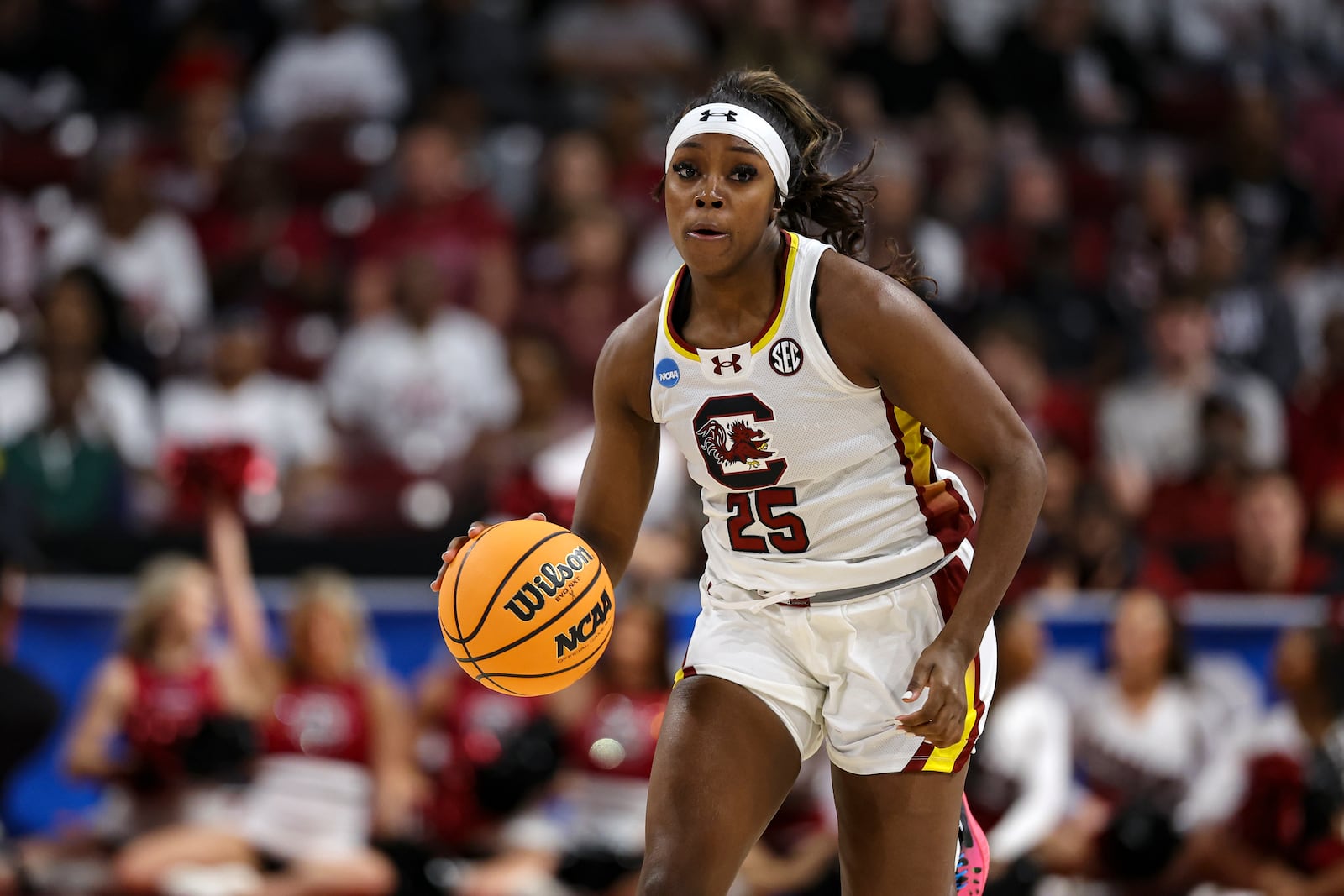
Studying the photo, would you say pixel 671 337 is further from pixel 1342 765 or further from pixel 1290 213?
pixel 1290 213

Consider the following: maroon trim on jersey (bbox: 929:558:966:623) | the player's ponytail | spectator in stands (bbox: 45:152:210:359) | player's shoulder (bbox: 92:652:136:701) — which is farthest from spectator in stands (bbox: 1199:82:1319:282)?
maroon trim on jersey (bbox: 929:558:966:623)

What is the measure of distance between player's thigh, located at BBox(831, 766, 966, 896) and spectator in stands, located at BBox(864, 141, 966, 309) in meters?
5.44

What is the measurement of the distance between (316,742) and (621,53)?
17.6 ft

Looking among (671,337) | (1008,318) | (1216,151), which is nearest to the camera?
(671,337)

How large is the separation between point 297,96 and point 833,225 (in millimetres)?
7413

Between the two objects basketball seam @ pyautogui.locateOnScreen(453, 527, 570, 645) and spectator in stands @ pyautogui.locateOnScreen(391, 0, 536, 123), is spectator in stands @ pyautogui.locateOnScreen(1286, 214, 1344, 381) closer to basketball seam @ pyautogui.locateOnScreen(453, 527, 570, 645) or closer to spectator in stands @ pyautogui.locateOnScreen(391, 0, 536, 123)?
spectator in stands @ pyautogui.locateOnScreen(391, 0, 536, 123)

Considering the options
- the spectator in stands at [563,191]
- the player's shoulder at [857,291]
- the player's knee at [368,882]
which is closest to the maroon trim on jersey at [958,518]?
the player's shoulder at [857,291]

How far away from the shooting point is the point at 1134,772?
703 centimetres

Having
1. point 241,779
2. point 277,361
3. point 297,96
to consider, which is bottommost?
point 241,779

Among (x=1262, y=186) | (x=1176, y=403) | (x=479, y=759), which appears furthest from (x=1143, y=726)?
(x=1262, y=186)

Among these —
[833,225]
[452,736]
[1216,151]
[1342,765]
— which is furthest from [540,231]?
[833,225]

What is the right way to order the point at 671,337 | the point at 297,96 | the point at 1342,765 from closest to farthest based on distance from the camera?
the point at 671,337 < the point at 1342,765 < the point at 297,96

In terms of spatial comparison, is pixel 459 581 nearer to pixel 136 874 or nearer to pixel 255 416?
pixel 136 874

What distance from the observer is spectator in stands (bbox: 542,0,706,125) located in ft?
35.1
